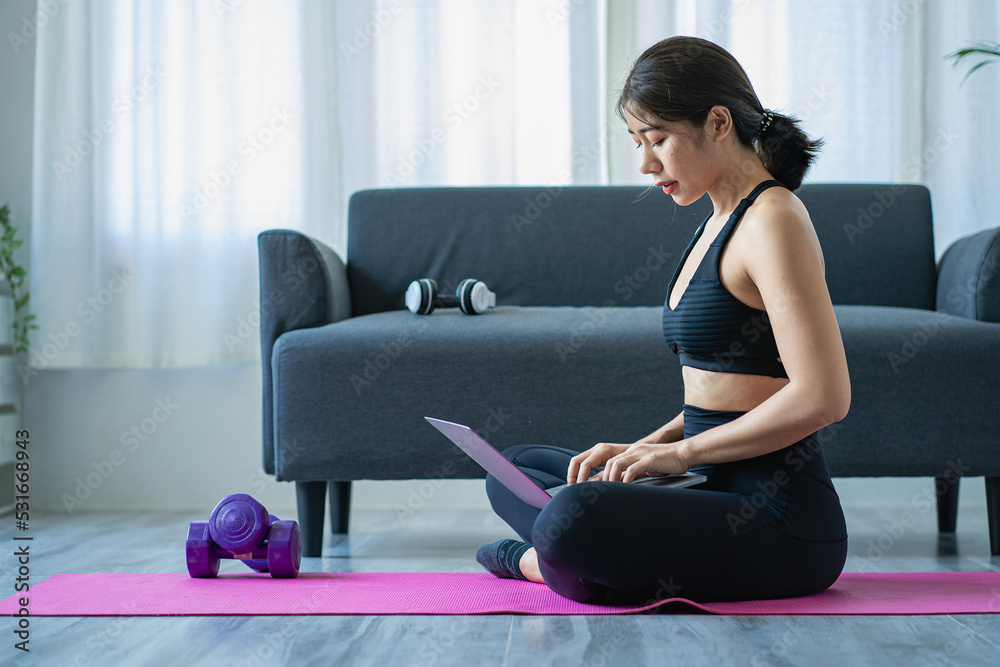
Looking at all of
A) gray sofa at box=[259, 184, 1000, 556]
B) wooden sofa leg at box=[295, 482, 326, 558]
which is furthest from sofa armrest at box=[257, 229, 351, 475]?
wooden sofa leg at box=[295, 482, 326, 558]

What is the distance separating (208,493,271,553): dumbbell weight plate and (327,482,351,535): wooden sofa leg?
2.01 feet

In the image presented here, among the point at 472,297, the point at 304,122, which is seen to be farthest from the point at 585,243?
the point at 304,122

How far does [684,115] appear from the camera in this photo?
3.76 ft

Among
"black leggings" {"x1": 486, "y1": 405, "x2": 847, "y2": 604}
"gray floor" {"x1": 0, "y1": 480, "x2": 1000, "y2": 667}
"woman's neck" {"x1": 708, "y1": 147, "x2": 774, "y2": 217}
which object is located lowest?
"gray floor" {"x1": 0, "y1": 480, "x2": 1000, "y2": 667}

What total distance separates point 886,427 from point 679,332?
2.18 feet

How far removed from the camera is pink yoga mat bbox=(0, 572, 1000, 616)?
1.11 meters

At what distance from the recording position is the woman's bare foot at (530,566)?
1251 mm

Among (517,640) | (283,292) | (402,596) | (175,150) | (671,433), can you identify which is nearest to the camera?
(517,640)

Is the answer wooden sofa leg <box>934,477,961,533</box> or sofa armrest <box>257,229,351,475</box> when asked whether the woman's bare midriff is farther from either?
wooden sofa leg <box>934,477,961,533</box>

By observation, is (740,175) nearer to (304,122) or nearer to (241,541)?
(241,541)

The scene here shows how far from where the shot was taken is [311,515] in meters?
1.66

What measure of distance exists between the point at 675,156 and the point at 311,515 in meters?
1.00

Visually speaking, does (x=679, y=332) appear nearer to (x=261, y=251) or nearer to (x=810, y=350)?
(x=810, y=350)

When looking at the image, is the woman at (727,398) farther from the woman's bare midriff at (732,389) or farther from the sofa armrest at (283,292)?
the sofa armrest at (283,292)
